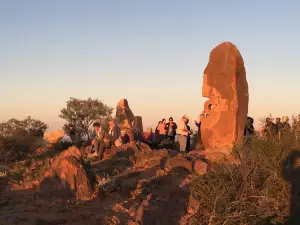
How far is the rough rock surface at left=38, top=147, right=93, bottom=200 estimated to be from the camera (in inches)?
384

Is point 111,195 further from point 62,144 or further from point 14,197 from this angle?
point 62,144

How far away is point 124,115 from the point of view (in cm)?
2120

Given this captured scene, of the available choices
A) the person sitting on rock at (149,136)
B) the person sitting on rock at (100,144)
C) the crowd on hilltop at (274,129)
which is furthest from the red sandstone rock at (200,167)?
the person sitting on rock at (149,136)

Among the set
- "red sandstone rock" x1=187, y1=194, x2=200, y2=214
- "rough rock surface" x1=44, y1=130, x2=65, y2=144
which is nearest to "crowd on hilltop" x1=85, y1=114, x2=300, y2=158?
"rough rock surface" x1=44, y1=130, x2=65, y2=144

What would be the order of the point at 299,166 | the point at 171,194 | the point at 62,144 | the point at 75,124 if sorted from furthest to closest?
the point at 75,124 → the point at 62,144 → the point at 299,166 → the point at 171,194

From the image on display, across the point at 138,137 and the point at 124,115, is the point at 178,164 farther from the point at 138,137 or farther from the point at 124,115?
the point at 124,115

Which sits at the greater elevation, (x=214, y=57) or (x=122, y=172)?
(x=214, y=57)

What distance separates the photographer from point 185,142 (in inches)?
638

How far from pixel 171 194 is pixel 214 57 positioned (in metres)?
7.46

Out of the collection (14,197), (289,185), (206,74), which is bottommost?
(14,197)

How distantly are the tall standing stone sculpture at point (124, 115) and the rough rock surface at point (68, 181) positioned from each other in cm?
1040

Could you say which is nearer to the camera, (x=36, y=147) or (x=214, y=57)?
(x=214, y=57)

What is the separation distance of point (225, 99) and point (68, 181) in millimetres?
7009

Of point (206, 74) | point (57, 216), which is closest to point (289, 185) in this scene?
point (57, 216)
